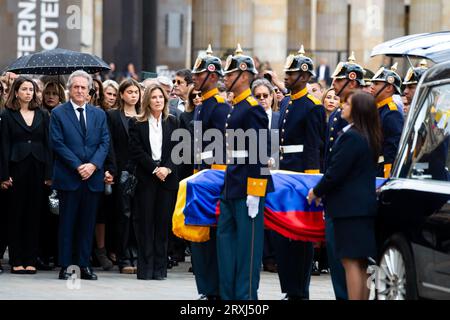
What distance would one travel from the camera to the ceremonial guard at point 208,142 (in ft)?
46.8

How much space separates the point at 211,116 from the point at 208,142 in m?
0.25

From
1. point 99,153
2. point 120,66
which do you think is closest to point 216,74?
point 99,153

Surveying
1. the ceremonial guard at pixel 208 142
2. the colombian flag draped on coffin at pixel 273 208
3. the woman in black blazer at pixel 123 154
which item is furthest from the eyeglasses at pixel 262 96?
the colombian flag draped on coffin at pixel 273 208

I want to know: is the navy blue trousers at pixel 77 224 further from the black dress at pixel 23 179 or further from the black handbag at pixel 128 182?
the black dress at pixel 23 179

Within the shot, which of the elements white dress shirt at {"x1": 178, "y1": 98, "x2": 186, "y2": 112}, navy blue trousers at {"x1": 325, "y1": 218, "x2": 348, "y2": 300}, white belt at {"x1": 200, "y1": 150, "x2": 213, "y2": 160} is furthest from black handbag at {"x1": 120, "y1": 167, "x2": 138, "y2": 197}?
navy blue trousers at {"x1": 325, "y1": 218, "x2": 348, "y2": 300}

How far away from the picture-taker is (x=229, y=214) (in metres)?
13.7

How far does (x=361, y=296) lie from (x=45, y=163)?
5.32 metres

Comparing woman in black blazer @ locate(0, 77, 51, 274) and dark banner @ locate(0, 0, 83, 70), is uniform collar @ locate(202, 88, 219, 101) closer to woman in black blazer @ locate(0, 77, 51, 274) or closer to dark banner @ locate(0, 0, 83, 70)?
woman in black blazer @ locate(0, 77, 51, 274)

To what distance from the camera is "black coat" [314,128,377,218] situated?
1270 centimetres

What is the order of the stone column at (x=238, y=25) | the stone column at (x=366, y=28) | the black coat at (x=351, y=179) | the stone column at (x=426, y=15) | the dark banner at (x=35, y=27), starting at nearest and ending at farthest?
the black coat at (x=351, y=179) < the dark banner at (x=35, y=27) < the stone column at (x=238, y=25) < the stone column at (x=366, y=28) < the stone column at (x=426, y=15)

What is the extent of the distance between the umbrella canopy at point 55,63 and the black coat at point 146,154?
6.28 ft

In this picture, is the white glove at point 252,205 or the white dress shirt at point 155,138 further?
the white dress shirt at point 155,138
